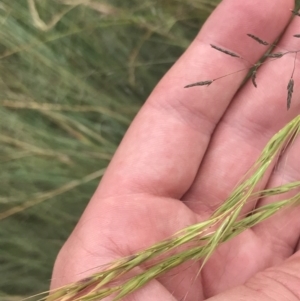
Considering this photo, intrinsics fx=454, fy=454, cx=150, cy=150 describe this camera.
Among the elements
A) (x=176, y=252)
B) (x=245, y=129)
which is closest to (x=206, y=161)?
(x=245, y=129)

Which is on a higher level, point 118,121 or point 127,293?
point 118,121

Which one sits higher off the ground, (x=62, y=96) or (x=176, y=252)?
(x=62, y=96)

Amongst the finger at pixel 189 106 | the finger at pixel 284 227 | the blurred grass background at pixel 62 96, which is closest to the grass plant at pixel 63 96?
the blurred grass background at pixel 62 96

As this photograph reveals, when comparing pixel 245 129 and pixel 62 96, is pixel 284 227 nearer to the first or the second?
pixel 245 129

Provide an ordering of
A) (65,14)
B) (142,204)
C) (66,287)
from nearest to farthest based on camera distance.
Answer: (66,287)
(142,204)
(65,14)

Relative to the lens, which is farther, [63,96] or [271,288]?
[63,96]

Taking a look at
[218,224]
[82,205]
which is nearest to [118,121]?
[82,205]

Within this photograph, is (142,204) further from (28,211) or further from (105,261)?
(28,211)
